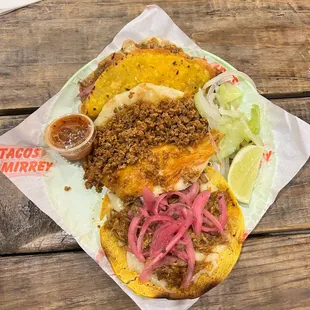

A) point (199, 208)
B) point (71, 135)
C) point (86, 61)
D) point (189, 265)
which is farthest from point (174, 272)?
point (86, 61)

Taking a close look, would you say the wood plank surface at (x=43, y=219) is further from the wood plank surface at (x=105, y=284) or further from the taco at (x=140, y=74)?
the taco at (x=140, y=74)

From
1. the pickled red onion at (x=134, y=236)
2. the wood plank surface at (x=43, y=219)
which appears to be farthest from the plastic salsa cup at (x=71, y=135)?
the pickled red onion at (x=134, y=236)

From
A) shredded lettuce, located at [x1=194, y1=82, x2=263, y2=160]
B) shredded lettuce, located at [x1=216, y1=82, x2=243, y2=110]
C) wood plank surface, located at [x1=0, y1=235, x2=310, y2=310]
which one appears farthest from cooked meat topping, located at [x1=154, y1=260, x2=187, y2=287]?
shredded lettuce, located at [x1=216, y1=82, x2=243, y2=110]

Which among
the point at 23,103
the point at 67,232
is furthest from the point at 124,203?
the point at 23,103

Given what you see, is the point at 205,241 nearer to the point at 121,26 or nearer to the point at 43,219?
the point at 43,219

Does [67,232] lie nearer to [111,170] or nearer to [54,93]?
[111,170]

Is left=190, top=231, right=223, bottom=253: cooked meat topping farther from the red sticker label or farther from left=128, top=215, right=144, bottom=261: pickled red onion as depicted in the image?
the red sticker label
